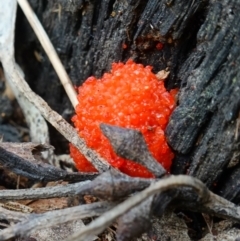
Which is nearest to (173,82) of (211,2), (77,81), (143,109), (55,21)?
(143,109)

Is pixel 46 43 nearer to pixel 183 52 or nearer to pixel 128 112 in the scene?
pixel 128 112

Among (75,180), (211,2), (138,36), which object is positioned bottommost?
(75,180)

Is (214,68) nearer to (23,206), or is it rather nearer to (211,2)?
Answer: (211,2)

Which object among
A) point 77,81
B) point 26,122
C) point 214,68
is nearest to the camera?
point 214,68

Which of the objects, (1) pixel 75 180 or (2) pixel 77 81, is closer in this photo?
(1) pixel 75 180

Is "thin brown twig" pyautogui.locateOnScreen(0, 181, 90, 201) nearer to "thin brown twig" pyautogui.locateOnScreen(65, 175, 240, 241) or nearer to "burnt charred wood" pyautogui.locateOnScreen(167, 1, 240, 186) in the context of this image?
"thin brown twig" pyautogui.locateOnScreen(65, 175, 240, 241)

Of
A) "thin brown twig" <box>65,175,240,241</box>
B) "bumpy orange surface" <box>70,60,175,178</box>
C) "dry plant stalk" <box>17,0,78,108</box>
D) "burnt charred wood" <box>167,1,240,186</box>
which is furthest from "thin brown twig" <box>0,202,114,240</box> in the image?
"dry plant stalk" <box>17,0,78,108</box>
